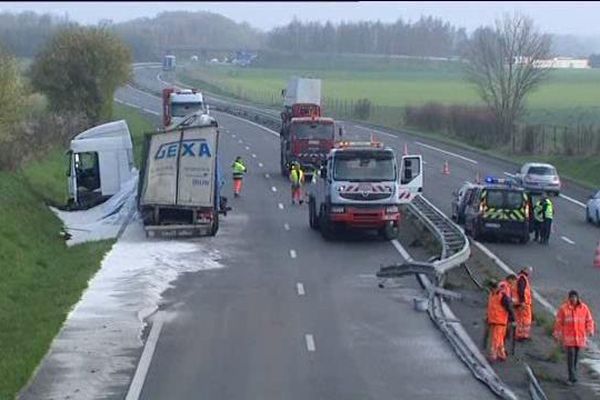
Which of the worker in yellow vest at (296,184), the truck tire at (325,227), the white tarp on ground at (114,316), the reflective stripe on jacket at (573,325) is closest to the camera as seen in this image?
the white tarp on ground at (114,316)

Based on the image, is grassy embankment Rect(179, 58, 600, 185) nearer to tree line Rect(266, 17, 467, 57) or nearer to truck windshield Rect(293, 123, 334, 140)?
tree line Rect(266, 17, 467, 57)

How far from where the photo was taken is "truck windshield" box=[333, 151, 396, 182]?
36250mm

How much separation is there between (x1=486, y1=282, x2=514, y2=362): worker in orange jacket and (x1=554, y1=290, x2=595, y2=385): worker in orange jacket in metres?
1.05

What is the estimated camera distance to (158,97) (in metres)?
118

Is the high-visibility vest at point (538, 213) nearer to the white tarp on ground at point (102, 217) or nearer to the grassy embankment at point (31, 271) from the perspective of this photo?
the white tarp on ground at point (102, 217)

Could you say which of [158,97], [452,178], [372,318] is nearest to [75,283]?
[372,318]

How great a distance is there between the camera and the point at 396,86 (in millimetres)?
133875

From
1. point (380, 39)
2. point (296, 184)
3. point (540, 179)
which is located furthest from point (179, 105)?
point (380, 39)

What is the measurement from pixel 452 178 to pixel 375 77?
8255 cm

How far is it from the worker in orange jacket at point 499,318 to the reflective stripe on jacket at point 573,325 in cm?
103

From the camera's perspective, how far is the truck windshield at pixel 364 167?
119ft

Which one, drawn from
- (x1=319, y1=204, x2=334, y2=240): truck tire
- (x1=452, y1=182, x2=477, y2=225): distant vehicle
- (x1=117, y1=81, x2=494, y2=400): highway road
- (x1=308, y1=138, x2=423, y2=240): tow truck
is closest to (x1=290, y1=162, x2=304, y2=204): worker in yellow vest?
(x1=452, y1=182, x2=477, y2=225): distant vehicle

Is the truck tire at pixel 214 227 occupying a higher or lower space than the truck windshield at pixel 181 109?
higher

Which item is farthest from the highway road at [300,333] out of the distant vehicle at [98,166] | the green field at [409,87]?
the green field at [409,87]
